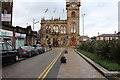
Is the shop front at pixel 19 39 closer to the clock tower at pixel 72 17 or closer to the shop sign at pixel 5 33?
the shop sign at pixel 5 33

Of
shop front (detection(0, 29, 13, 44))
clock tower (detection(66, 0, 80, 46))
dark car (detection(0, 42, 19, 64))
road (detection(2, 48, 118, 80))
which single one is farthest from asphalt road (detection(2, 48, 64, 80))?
clock tower (detection(66, 0, 80, 46))

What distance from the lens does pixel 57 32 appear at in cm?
7112

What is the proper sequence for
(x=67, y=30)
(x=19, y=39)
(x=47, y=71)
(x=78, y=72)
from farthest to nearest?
(x=67, y=30), (x=19, y=39), (x=47, y=71), (x=78, y=72)

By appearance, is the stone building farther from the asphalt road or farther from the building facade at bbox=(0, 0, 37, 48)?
the asphalt road

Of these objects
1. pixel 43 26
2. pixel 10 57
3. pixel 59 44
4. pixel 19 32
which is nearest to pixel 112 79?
pixel 10 57

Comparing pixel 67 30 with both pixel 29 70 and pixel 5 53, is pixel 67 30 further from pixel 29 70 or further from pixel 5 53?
pixel 29 70

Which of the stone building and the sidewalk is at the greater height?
the stone building

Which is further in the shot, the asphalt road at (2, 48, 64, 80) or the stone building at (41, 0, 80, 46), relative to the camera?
the stone building at (41, 0, 80, 46)

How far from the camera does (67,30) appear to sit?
228 ft

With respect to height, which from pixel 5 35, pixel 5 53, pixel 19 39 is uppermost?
pixel 5 35

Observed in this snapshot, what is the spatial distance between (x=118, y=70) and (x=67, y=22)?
2408 inches

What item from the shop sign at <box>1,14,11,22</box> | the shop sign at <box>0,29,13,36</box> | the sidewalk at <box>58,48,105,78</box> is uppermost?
the shop sign at <box>1,14,11,22</box>

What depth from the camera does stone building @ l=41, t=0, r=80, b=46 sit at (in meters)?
67.9

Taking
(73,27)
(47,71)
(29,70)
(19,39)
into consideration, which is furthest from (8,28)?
(73,27)
